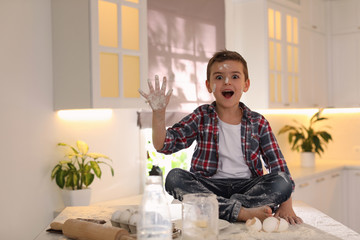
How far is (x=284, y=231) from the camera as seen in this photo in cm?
167

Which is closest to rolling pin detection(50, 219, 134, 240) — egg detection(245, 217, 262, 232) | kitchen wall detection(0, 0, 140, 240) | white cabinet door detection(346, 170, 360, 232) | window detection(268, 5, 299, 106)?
egg detection(245, 217, 262, 232)

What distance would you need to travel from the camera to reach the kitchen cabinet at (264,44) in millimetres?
3773

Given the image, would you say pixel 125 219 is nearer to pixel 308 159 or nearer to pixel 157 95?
pixel 157 95

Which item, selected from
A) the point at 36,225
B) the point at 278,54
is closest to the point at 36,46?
the point at 36,225

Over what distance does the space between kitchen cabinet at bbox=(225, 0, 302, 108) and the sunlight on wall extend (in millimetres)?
1274

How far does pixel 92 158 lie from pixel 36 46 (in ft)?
2.48

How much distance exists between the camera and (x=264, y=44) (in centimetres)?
377

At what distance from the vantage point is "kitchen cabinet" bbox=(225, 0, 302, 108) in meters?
3.77

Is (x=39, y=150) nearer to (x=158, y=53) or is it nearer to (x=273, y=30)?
(x=158, y=53)

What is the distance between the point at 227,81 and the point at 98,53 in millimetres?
814

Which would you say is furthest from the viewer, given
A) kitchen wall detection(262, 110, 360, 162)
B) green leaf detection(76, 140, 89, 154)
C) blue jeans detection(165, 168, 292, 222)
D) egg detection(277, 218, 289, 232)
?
kitchen wall detection(262, 110, 360, 162)

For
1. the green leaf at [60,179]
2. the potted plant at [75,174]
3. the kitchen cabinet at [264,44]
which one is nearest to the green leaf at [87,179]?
the potted plant at [75,174]

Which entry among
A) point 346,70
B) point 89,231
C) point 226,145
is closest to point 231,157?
point 226,145

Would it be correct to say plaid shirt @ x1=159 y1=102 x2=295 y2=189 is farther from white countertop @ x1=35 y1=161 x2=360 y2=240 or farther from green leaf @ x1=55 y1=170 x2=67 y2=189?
green leaf @ x1=55 y1=170 x2=67 y2=189
